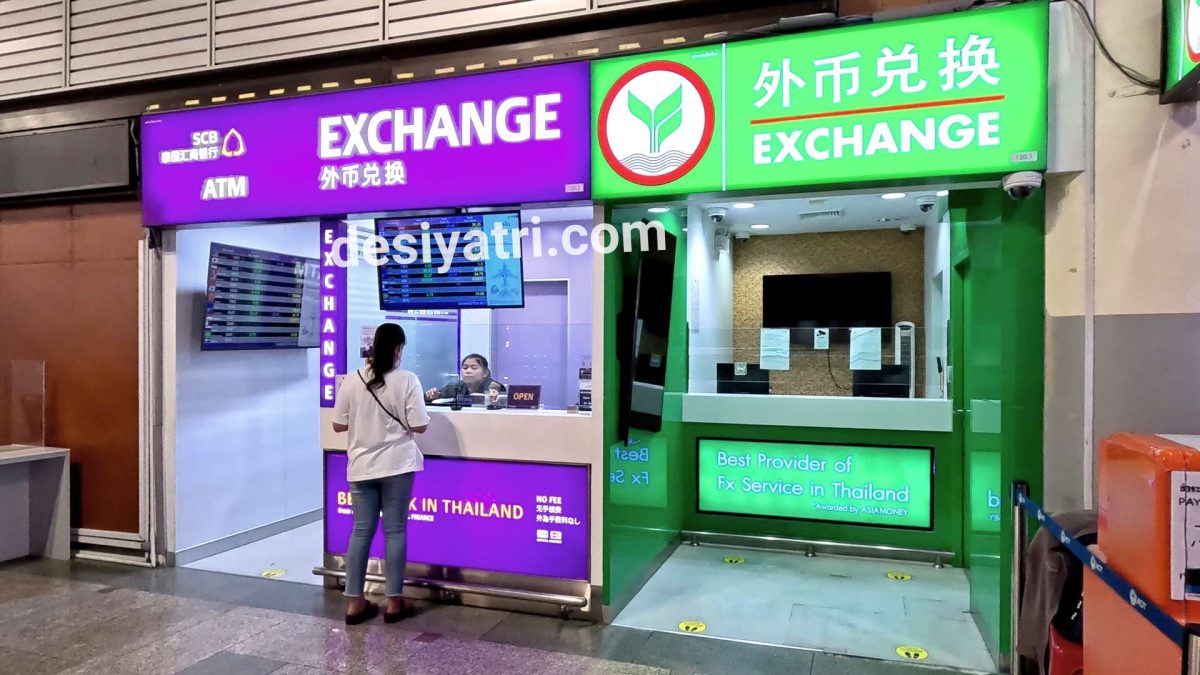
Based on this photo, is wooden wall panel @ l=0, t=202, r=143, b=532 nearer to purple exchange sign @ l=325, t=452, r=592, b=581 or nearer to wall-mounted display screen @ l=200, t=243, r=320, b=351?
wall-mounted display screen @ l=200, t=243, r=320, b=351

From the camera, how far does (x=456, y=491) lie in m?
4.09

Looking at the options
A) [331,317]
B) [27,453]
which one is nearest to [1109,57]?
[331,317]

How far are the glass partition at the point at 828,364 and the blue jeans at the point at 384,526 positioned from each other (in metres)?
2.48

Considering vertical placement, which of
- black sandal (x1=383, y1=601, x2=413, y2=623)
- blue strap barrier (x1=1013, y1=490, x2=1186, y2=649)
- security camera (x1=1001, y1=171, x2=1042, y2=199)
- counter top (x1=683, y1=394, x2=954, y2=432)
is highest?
security camera (x1=1001, y1=171, x2=1042, y2=199)

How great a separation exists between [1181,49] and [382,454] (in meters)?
3.85

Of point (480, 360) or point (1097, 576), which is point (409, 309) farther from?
point (1097, 576)

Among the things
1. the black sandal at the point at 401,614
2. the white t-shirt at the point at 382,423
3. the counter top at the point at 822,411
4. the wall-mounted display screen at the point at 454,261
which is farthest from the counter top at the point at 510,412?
the counter top at the point at 822,411

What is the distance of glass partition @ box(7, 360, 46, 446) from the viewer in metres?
5.05

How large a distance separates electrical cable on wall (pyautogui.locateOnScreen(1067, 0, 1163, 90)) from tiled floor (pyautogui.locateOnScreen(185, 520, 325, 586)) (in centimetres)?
492

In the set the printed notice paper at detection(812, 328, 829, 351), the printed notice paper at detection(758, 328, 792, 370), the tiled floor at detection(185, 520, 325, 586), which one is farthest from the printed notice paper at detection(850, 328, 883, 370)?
the tiled floor at detection(185, 520, 325, 586)

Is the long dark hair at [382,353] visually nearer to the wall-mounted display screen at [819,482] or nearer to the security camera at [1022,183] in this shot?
the wall-mounted display screen at [819,482]

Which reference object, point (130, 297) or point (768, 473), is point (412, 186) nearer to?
point (130, 297)

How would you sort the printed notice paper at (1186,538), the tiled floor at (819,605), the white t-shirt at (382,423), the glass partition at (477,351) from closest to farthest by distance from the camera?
the printed notice paper at (1186,538) → the tiled floor at (819,605) → the white t-shirt at (382,423) → the glass partition at (477,351)

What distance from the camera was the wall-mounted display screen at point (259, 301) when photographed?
4.95 meters
